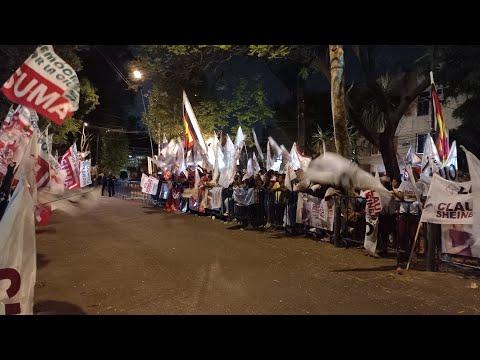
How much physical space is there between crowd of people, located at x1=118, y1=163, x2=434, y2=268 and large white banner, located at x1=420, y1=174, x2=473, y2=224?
26.5 inches

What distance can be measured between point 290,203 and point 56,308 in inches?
285

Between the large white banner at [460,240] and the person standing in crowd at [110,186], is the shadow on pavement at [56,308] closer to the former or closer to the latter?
the large white banner at [460,240]

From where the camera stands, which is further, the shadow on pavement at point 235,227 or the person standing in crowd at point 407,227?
the shadow on pavement at point 235,227

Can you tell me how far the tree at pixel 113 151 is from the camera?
47375 millimetres

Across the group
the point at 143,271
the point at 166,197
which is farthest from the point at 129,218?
the point at 143,271

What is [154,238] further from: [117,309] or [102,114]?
[102,114]

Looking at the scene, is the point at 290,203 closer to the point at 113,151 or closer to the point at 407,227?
the point at 407,227

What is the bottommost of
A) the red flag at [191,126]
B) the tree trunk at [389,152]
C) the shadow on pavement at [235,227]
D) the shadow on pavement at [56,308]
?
the shadow on pavement at [56,308]

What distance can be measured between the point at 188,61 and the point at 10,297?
15469 millimetres

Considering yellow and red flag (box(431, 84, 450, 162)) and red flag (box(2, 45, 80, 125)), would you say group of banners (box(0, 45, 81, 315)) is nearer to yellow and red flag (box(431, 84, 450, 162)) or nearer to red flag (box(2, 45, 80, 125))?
red flag (box(2, 45, 80, 125))

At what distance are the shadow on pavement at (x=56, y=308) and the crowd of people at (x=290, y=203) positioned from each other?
5.84m

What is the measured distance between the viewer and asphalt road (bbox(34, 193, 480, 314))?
561 cm

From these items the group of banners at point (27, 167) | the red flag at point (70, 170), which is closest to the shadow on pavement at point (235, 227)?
the red flag at point (70, 170)

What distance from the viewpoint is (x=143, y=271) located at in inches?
293
